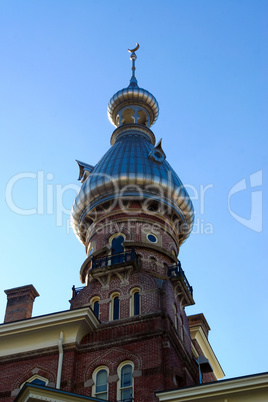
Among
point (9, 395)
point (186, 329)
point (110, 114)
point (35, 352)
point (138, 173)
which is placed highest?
point (110, 114)

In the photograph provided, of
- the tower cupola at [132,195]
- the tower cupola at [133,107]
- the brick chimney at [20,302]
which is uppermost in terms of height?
the tower cupola at [133,107]

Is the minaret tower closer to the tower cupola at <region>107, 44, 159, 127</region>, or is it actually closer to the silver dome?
the silver dome

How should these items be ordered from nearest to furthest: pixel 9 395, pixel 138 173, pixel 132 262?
pixel 9 395 → pixel 132 262 → pixel 138 173

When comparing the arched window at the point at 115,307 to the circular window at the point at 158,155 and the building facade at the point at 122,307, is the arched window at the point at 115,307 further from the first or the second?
the circular window at the point at 158,155

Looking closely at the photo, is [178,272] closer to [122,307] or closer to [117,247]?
[117,247]

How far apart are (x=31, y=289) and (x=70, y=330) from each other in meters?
5.11

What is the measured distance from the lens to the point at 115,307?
99.3ft

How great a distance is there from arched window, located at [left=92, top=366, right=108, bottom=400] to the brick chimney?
574 centimetres

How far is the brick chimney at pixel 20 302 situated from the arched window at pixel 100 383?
5.74 metres

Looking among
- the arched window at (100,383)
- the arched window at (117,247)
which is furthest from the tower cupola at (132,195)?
the arched window at (100,383)

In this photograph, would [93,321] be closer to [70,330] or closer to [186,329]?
[70,330]

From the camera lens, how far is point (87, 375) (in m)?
27.2

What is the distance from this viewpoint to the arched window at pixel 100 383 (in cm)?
2650

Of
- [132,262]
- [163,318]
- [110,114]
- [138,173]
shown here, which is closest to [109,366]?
[163,318]
